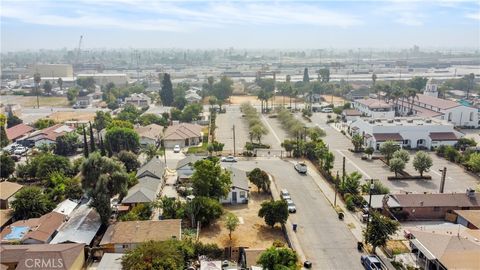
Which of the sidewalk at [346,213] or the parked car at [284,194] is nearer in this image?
the sidewalk at [346,213]

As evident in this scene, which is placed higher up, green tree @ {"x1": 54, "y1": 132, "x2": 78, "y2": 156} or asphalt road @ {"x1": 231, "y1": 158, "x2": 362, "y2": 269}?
green tree @ {"x1": 54, "y1": 132, "x2": 78, "y2": 156}

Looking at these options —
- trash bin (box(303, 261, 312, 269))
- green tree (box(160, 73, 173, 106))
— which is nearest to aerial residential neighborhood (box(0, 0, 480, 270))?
trash bin (box(303, 261, 312, 269))

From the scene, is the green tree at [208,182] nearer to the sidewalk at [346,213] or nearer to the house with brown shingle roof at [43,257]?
the sidewalk at [346,213]

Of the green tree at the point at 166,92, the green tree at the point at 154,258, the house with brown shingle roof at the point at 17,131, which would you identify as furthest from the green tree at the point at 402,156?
the green tree at the point at 166,92

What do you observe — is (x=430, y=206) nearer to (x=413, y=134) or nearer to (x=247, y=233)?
(x=247, y=233)

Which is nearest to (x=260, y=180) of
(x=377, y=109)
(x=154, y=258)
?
(x=154, y=258)

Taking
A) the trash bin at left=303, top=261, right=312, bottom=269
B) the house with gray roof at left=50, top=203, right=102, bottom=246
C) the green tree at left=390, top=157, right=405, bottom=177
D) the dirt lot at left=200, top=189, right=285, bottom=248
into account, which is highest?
the green tree at left=390, top=157, right=405, bottom=177

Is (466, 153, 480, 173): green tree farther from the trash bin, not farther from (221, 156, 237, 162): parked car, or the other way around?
the trash bin
